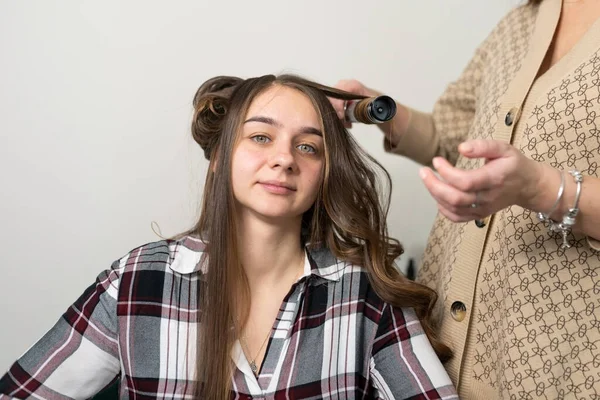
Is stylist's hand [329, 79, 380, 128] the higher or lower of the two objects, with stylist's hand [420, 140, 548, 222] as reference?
higher

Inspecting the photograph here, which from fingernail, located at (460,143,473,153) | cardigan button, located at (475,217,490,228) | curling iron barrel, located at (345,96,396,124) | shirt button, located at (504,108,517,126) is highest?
shirt button, located at (504,108,517,126)

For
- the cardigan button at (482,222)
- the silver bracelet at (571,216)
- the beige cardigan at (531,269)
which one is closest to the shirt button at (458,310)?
the beige cardigan at (531,269)

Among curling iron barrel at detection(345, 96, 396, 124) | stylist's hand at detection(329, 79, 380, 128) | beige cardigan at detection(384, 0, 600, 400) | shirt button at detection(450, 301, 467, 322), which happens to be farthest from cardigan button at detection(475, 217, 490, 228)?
stylist's hand at detection(329, 79, 380, 128)

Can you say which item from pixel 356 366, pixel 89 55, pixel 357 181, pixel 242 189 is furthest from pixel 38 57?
pixel 356 366

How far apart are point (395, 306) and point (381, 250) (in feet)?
0.41

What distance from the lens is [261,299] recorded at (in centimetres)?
131

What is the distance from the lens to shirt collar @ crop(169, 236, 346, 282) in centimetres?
127

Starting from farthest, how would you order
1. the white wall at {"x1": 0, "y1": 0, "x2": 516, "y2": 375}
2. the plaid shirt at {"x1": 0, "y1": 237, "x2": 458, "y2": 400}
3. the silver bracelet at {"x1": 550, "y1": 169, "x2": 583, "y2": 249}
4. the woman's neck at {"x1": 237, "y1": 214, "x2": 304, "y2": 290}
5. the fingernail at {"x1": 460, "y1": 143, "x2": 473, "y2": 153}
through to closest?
the white wall at {"x1": 0, "y1": 0, "x2": 516, "y2": 375} → the woman's neck at {"x1": 237, "y1": 214, "x2": 304, "y2": 290} → the plaid shirt at {"x1": 0, "y1": 237, "x2": 458, "y2": 400} → the silver bracelet at {"x1": 550, "y1": 169, "x2": 583, "y2": 249} → the fingernail at {"x1": 460, "y1": 143, "x2": 473, "y2": 153}

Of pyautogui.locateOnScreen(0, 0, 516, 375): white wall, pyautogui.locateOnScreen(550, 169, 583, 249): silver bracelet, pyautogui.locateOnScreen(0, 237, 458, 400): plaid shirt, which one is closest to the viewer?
pyautogui.locateOnScreen(550, 169, 583, 249): silver bracelet

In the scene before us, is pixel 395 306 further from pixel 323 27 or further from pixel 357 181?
pixel 323 27

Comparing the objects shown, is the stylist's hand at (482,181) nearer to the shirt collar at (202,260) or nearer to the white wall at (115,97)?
the shirt collar at (202,260)

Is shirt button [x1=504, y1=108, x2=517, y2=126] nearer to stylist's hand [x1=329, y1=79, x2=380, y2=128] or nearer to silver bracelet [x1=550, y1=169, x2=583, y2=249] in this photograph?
silver bracelet [x1=550, y1=169, x2=583, y2=249]

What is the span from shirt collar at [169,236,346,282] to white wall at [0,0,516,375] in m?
0.41

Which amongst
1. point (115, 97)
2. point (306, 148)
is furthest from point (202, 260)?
point (115, 97)
